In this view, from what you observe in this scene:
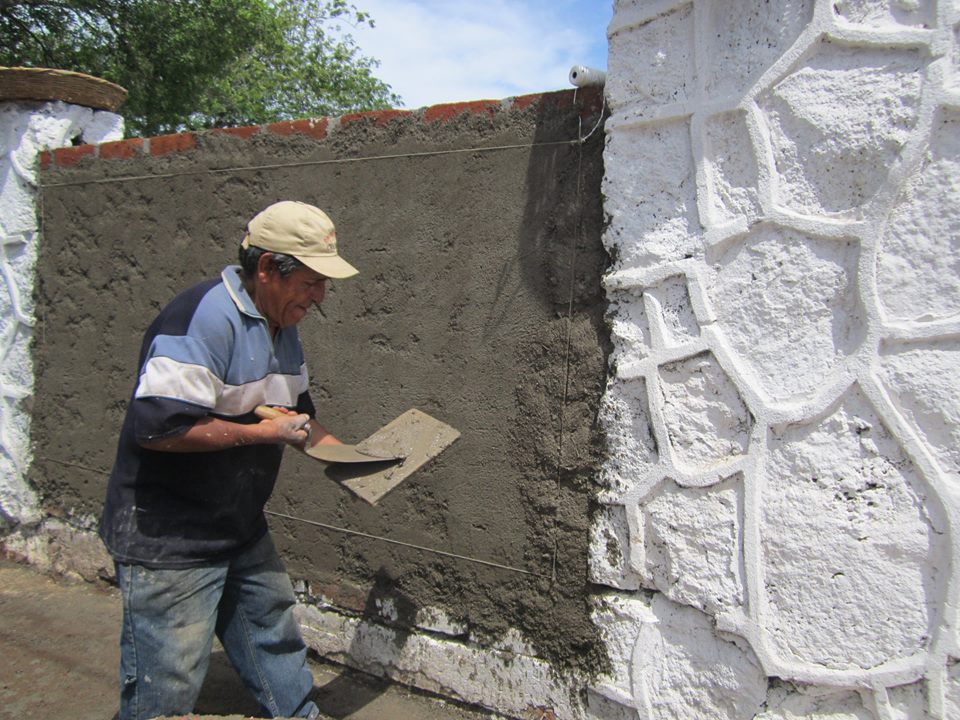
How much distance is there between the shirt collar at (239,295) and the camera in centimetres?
213

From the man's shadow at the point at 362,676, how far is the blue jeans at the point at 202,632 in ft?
1.58

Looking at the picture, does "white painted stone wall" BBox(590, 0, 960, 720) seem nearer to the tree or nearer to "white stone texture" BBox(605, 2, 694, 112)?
"white stone texture" BBox(605, 2, 694, 112)

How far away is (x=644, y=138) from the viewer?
238 cm

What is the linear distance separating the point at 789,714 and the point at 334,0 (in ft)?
64.4

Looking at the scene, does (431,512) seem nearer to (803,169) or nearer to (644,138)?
(644,138)

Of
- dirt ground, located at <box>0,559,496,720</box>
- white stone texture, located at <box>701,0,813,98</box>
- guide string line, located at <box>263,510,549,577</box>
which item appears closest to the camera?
white stone texture, located at <box>701,0,813,98</box>

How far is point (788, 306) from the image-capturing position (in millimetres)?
2100

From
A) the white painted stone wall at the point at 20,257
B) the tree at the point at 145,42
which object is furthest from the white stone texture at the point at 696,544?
the tree at the point at 145,42

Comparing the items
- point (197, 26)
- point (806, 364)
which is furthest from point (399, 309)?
point (197, 26)

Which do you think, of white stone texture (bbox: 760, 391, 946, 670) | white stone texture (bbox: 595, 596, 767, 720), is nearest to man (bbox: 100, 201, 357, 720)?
white stone texture (bbox: 595, 596, 767, 720)

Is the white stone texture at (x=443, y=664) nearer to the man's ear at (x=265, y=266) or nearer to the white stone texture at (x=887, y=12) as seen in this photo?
the man's ear at (x=265, y=266)

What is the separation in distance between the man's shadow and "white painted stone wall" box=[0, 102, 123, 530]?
1819 millimetres

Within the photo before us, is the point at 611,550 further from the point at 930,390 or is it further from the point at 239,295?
the point at 239,295

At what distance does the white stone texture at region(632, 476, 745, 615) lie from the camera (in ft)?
7.23
